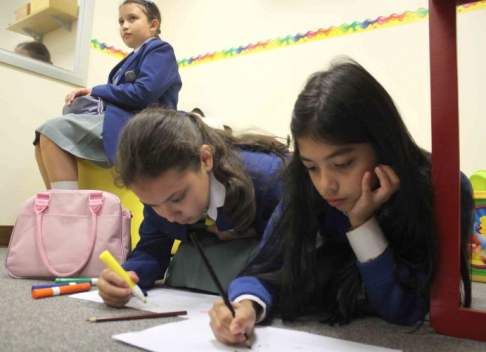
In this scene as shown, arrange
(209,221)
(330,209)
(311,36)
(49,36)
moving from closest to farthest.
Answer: (330,209)
(209,221)
(311,36)
(49,36)

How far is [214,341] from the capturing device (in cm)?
49

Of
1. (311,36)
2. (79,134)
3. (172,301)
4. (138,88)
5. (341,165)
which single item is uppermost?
(311,36)

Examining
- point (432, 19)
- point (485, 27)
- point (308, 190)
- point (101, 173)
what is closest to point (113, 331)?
point (308, 190)

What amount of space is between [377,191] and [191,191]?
319 millimetres

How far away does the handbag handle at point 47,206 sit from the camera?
3.07ft

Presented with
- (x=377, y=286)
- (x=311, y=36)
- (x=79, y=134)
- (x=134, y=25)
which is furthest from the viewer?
(x=311, y=36)

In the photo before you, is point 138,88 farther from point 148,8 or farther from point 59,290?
point 59,290

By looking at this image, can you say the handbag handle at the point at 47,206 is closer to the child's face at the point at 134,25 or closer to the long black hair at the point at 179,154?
the long black hair at the point at 179,154

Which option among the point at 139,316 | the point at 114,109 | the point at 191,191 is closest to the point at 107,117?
the point at 114,109

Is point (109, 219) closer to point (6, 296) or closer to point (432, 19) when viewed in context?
point (6, 296)

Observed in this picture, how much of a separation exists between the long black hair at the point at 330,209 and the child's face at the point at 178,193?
5.8 inches

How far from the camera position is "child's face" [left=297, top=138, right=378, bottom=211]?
0.57 metres

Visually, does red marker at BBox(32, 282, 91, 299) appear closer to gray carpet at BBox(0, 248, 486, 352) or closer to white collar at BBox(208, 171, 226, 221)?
gray carpet at BBox(0, 248, 486, 352)

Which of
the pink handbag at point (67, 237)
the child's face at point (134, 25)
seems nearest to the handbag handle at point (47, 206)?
the pink handbag at point (67, 237)
